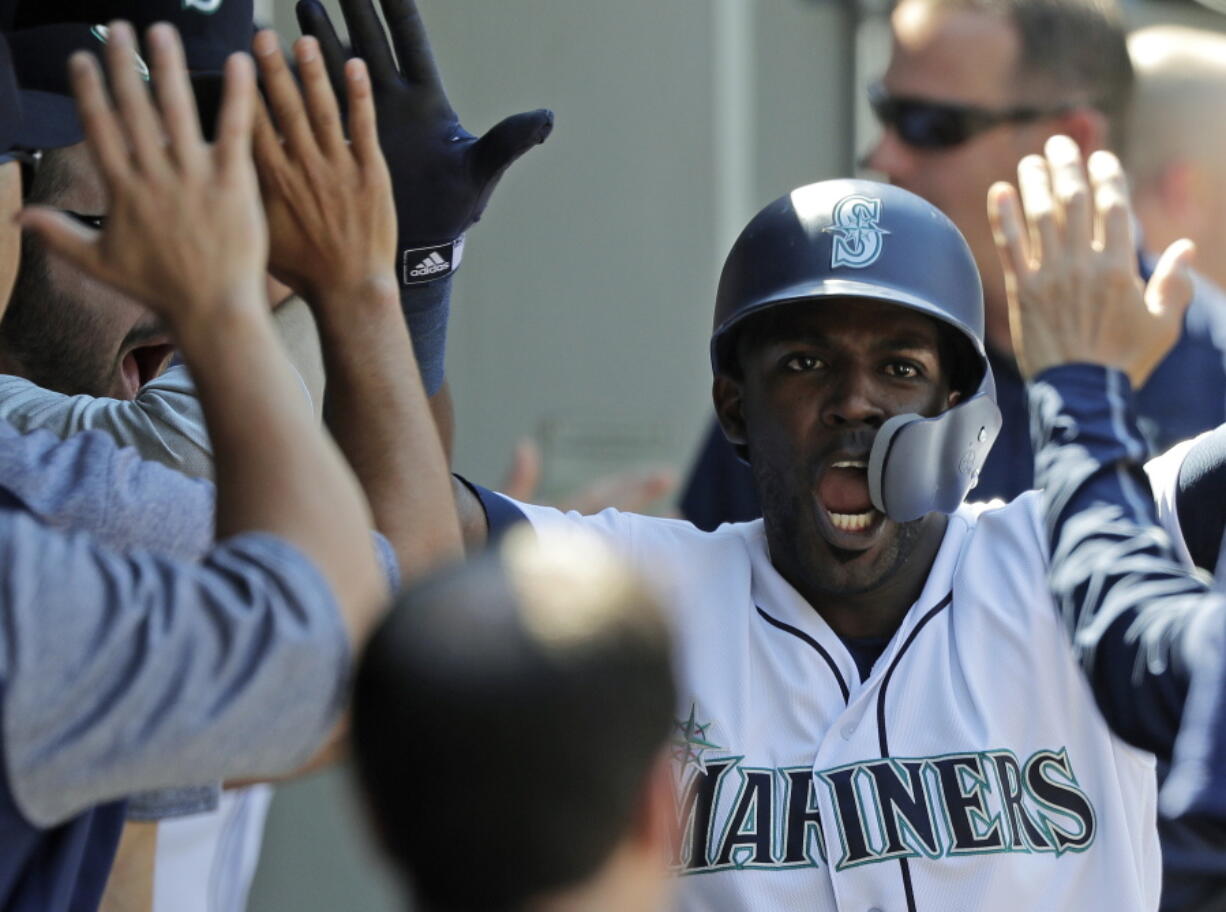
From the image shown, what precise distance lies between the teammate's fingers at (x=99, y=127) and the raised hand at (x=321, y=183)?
0.31 metres

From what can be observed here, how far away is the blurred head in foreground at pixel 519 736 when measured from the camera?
1.26 meters

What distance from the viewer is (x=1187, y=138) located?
4535mm

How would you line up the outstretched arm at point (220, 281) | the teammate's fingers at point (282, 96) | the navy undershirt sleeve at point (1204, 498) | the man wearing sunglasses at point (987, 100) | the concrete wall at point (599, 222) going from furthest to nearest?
1. the concrete wall at point (599, 222)
2. the man wearing sunglasses at point (987, 100)
3. the navy undershirt sleeve at point (1204, 498)
4. the teammate's fingers at point (282, 96)
5. the outstretched arm at point (220, 281)

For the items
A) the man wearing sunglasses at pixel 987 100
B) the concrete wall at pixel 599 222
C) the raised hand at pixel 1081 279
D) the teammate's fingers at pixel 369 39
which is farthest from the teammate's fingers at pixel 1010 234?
the concrete wall at pixel 599 222

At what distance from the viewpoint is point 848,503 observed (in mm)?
2775

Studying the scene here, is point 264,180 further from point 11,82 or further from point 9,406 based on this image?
point 9,406

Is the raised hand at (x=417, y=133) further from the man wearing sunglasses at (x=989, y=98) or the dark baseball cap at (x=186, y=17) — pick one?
the man wearing sunglasses at (x=989, y=98)

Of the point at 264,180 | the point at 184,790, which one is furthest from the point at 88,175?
the point at 184,790

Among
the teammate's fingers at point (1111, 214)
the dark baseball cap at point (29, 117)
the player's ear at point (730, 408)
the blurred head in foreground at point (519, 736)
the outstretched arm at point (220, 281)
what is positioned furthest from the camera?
the player's ear at point (730, 408)

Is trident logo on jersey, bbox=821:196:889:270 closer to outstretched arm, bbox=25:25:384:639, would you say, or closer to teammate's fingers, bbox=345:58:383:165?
teammate's fingers, bbox=345:58:383:165

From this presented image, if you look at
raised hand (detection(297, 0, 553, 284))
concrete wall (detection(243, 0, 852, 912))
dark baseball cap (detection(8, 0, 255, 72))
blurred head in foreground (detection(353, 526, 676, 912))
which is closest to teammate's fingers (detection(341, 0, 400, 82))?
raised hand (detection(297, 0, 553, 284))

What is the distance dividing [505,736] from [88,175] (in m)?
1.72

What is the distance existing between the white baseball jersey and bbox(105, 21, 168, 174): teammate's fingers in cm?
117

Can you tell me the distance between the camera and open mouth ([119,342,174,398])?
286cm
